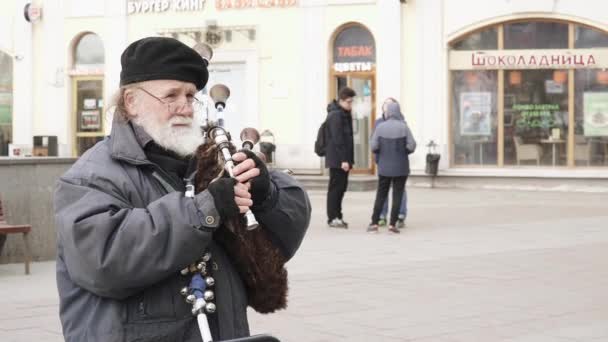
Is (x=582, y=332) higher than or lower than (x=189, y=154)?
lower

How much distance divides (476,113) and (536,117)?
1322 millimetres

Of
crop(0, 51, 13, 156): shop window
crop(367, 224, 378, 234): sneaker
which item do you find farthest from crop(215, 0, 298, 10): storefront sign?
crop(367, 224, 378, 234): sneaker

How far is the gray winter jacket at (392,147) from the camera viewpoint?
15.8 m

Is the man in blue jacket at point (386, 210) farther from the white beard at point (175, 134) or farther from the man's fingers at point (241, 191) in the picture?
the man's fingers at point (241, 191)

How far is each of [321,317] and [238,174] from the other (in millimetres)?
5690

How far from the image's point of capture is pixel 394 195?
15.8 meters

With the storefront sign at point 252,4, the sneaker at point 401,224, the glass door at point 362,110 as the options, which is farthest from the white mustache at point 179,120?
the storefront sign at point 252,4

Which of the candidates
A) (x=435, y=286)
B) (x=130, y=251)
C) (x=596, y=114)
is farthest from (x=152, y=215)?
(x=596, y=114)

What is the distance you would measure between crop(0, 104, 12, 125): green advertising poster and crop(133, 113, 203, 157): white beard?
28.8 meters

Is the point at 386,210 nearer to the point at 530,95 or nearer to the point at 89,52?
the point at 530,95

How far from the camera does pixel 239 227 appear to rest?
3295 millimetres

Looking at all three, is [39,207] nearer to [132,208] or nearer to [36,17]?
[132,208]

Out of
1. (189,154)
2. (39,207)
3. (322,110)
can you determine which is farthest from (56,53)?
(189,154)

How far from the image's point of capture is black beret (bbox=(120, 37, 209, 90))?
336 centimetres
